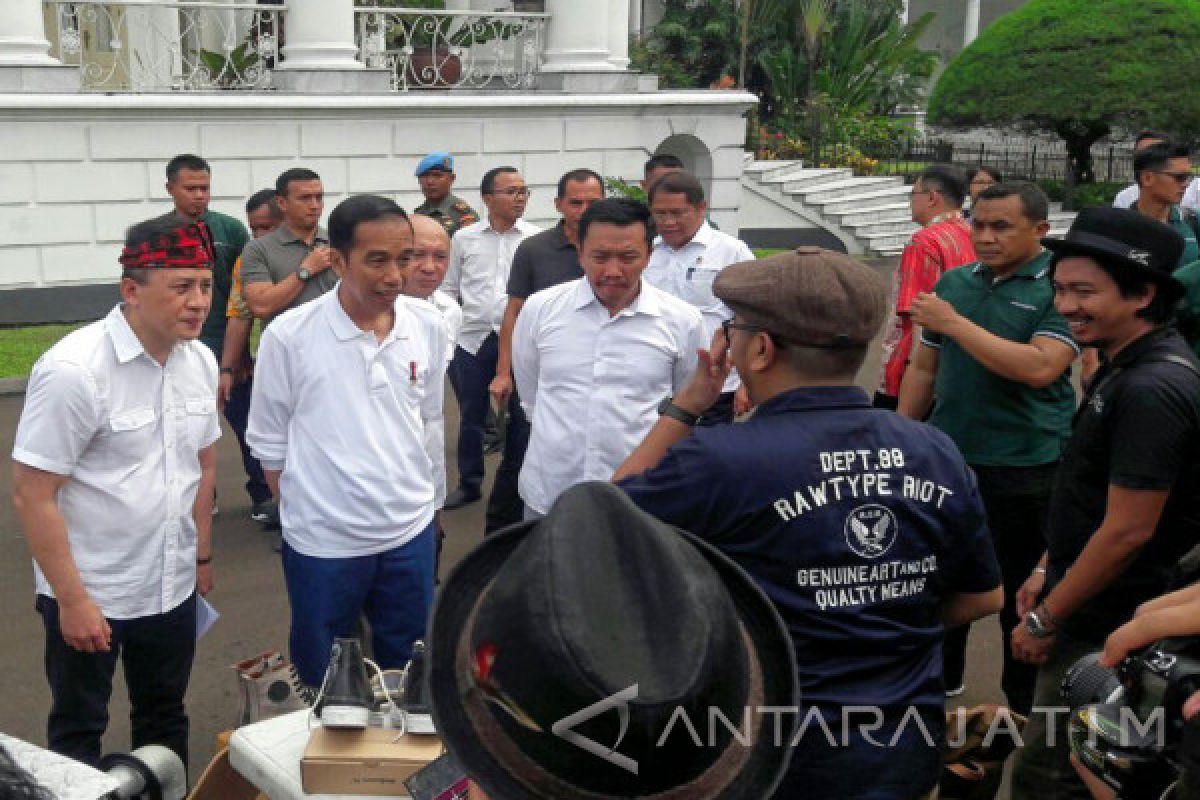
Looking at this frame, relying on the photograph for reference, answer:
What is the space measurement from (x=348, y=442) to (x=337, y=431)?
0.05m

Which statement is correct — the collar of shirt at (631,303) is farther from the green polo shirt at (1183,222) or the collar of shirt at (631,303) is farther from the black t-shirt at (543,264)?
the green polo shirt at (1183,222)

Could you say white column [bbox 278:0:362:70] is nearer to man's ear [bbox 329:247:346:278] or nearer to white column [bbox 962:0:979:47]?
man's ear [bbox 329:247:346:278]

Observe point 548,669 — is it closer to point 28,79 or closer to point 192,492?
point 192,492

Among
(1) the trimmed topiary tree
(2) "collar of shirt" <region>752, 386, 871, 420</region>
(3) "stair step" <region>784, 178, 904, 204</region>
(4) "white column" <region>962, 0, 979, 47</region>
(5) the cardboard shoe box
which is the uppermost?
(4) "white column" <region>962, 0, 979, 47</region>

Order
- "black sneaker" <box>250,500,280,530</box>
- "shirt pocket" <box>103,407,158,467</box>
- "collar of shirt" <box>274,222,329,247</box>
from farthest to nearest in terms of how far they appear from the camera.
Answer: "black sneaker" <box>250,500,280,530</box>
"collar of shirt" <box>274,222,329,247</box>
"shirt pocket" <box>103,407,158,467</box>

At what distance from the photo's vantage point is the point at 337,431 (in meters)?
4.30

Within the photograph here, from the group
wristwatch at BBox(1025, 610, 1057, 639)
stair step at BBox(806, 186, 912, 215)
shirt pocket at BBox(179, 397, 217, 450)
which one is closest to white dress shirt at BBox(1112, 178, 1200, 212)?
wristwatch at BBox(1025, 610, 1057, 639)

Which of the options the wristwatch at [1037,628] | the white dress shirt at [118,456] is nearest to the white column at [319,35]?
the white dress shirt at [118,456]

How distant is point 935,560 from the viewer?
262cm

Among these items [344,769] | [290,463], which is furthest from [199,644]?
[344,769]

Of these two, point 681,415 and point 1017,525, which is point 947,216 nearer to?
point 1017,525

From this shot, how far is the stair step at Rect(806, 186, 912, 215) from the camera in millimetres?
22438

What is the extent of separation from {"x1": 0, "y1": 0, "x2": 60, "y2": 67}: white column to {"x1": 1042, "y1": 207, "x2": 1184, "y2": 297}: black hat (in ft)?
42.0

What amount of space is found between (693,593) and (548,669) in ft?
0.77
